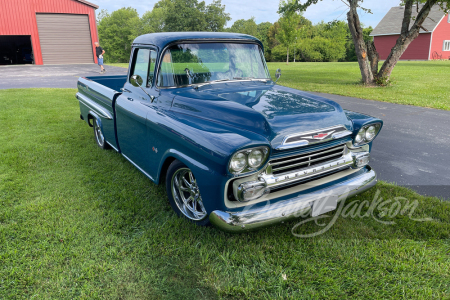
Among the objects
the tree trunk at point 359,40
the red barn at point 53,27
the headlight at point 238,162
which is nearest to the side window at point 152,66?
the headlight at point 238,162

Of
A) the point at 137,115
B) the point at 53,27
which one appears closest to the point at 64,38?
the point at 53,27

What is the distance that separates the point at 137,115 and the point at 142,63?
808 millimetres

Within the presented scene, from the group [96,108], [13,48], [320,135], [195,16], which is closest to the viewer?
[320,135]

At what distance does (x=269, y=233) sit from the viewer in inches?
119

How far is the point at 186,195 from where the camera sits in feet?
10.7

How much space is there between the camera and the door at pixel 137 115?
11.6 ft

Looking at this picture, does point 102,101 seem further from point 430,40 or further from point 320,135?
point 430,40

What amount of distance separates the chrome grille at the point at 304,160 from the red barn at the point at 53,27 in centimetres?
2822

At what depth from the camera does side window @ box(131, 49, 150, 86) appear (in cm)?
385

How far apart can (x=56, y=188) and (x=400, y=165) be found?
481 centimetres

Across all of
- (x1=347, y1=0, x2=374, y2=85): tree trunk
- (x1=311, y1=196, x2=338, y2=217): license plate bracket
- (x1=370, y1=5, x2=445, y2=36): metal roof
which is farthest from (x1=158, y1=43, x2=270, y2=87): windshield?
(x1=370, y1=5, x2=445, y2=36): metal roof

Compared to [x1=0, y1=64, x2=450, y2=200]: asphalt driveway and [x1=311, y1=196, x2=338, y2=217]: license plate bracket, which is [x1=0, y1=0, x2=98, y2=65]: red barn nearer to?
[x1=0, y1=64, x2=450, y2=200]: asphalt driveway

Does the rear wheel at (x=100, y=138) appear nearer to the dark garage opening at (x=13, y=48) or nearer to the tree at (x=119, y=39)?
the dark garage opening at (x=13, y=48)

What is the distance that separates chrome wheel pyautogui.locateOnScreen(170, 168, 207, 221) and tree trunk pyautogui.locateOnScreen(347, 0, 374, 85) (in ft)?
39.3
